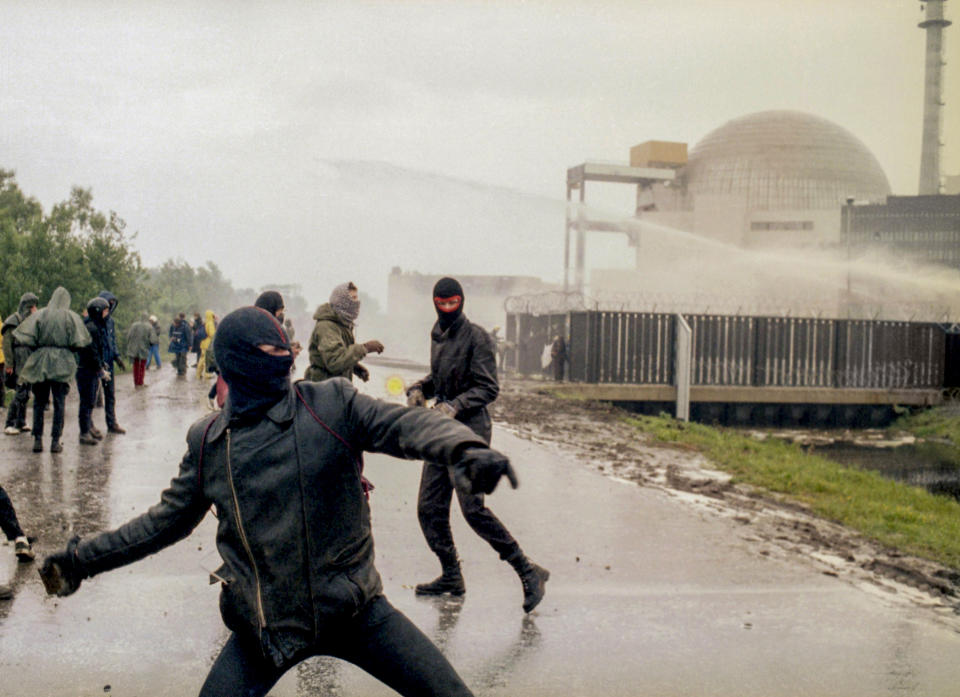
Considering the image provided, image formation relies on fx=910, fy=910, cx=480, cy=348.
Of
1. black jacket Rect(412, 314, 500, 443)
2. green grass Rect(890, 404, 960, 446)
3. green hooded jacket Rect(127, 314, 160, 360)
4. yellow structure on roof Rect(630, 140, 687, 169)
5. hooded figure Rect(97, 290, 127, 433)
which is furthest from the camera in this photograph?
yellow structure on roof Rect(630, 140, 687, 169)

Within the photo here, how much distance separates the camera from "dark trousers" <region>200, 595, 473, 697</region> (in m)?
2.71

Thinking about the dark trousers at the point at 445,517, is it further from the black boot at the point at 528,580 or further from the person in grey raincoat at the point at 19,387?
the person in grey raincoat at the point at 19,387

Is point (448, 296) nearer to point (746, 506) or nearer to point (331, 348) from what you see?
point (331, 348)

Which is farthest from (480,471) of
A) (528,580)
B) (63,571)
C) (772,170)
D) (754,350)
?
(772,170)

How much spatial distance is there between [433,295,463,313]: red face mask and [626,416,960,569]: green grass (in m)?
4.86

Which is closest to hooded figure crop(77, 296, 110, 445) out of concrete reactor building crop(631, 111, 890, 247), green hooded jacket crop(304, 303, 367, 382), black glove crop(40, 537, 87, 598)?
green hooded jacket crop(304, 303, 367, 382)

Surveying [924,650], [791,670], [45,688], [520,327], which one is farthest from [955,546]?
[520,327]

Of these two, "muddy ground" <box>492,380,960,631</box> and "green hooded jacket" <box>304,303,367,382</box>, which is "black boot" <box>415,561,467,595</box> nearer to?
"green hooded jacket" <box>304,303,367,382</box>

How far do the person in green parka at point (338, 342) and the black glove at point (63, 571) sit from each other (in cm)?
331

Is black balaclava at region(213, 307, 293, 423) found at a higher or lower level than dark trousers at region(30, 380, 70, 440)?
higher

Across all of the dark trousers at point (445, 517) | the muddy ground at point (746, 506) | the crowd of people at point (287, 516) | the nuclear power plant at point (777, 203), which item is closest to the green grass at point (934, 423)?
the muddy ground at point (746, 506)

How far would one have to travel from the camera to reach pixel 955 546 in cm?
823

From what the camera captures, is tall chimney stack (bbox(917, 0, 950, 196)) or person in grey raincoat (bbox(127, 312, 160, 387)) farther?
tall chimney stack (bbox(917, 0, 950, 196))

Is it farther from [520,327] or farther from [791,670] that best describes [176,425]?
[520,327]
